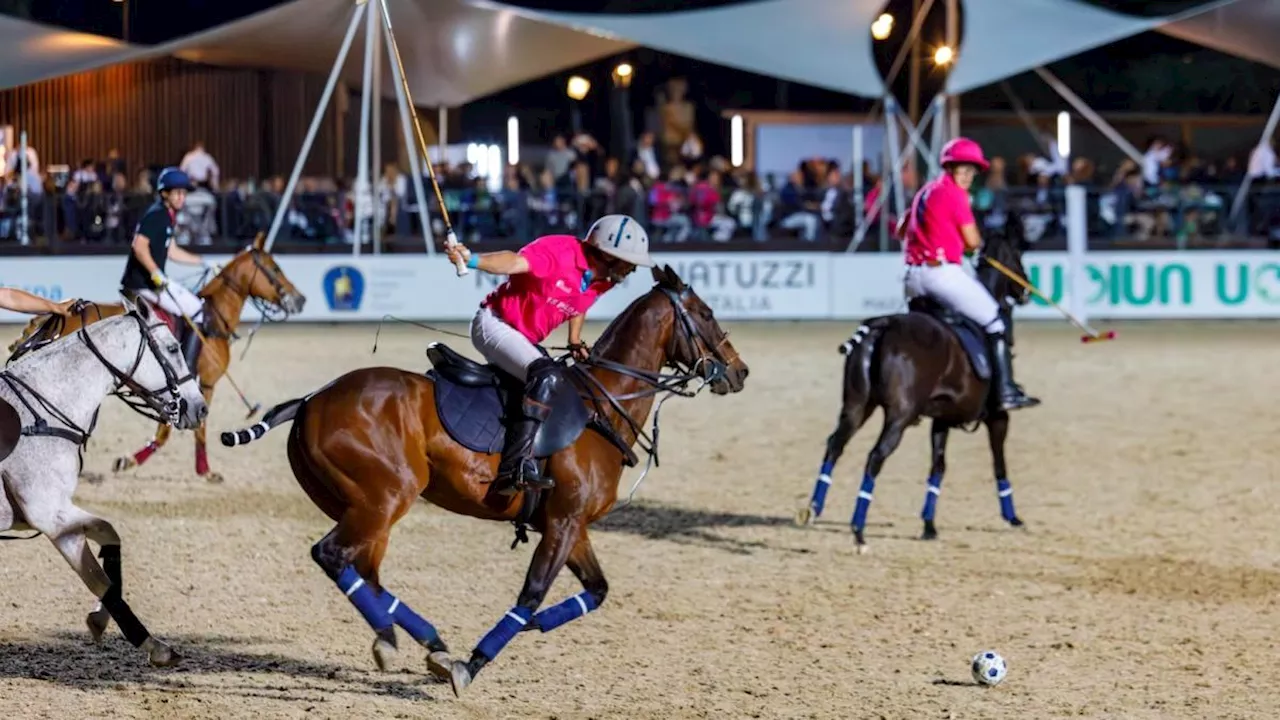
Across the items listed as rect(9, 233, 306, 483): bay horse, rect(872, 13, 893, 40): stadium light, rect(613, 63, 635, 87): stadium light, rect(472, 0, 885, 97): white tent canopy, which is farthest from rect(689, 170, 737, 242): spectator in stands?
rect(9, 233, 306, 483): bay horse

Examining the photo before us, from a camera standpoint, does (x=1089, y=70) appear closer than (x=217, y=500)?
No

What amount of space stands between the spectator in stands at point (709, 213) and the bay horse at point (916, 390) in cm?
1376

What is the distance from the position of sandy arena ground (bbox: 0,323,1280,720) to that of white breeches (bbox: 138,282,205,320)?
3.99 feet

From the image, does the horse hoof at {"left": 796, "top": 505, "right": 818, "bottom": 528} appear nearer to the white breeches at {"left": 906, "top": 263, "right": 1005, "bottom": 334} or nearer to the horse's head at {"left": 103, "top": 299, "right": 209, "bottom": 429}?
the white breeches at {"left": 906, "top": 263, "right": 1005, "bottom": 334}

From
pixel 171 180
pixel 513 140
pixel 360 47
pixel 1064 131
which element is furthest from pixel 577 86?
pixel 171 180

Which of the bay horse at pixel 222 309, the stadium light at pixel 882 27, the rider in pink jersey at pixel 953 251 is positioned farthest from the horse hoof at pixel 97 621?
the stadium light at pixel 882 27

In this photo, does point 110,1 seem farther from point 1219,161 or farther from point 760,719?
point 760,719

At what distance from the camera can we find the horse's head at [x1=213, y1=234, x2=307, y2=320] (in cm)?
1293

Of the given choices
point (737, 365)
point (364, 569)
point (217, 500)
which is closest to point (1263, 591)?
point (737, 365)

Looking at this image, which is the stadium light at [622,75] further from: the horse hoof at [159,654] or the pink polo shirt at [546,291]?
the horse hoof at [159,654]

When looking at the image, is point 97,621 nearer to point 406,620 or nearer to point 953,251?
point 406,620

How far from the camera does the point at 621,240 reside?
24.1 ft

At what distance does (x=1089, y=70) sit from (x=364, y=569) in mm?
28258

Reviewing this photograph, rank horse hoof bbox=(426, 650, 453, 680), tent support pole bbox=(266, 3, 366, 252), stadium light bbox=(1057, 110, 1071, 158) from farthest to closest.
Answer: stadium light bbox=(1057, 110, 1071, 158)
tent support pole bbox=(266, 3, 366, 252)
horse hoof bbox=(426, 650, 453, 680)
